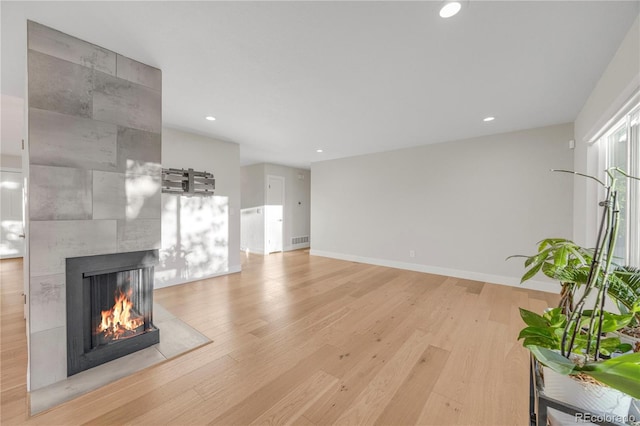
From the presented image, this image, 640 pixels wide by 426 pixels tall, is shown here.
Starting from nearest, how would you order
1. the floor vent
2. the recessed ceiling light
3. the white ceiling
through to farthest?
the recessed ceiling light, the white ceiling, the floor vent

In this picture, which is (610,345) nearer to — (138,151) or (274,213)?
(138,151)

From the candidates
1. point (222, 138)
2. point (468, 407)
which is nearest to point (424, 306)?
point (468, 407)

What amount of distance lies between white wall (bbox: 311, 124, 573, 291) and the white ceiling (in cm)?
68

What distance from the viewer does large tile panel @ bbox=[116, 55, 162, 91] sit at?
1.94 m

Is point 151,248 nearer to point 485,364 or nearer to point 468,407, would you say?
point 468,407

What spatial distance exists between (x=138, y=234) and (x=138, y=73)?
138cm

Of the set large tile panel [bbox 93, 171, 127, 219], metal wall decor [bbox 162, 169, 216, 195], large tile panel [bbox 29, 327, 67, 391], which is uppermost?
Answer: metal wall decor [bbox 162, 169, 216, 195]

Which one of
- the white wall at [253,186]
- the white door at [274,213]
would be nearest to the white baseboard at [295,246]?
the white door at [274,213]

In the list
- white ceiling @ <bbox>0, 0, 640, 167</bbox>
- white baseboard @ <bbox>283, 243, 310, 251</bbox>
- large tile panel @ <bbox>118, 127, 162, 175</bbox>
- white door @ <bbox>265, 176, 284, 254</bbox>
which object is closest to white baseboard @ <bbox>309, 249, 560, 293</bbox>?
white baseboard @ <bbox>283, 243, 310, 251</bbox>

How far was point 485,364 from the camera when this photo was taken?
1.85m

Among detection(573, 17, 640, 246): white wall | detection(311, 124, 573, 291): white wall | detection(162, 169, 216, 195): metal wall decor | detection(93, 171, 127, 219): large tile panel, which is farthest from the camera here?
detection(162, 169, 216, 195): metal wall decor

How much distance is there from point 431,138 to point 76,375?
510 centimetres

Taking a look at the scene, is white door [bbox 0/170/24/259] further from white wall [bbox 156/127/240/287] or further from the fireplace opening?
the fireplace opening

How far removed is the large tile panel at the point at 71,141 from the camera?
157cm
